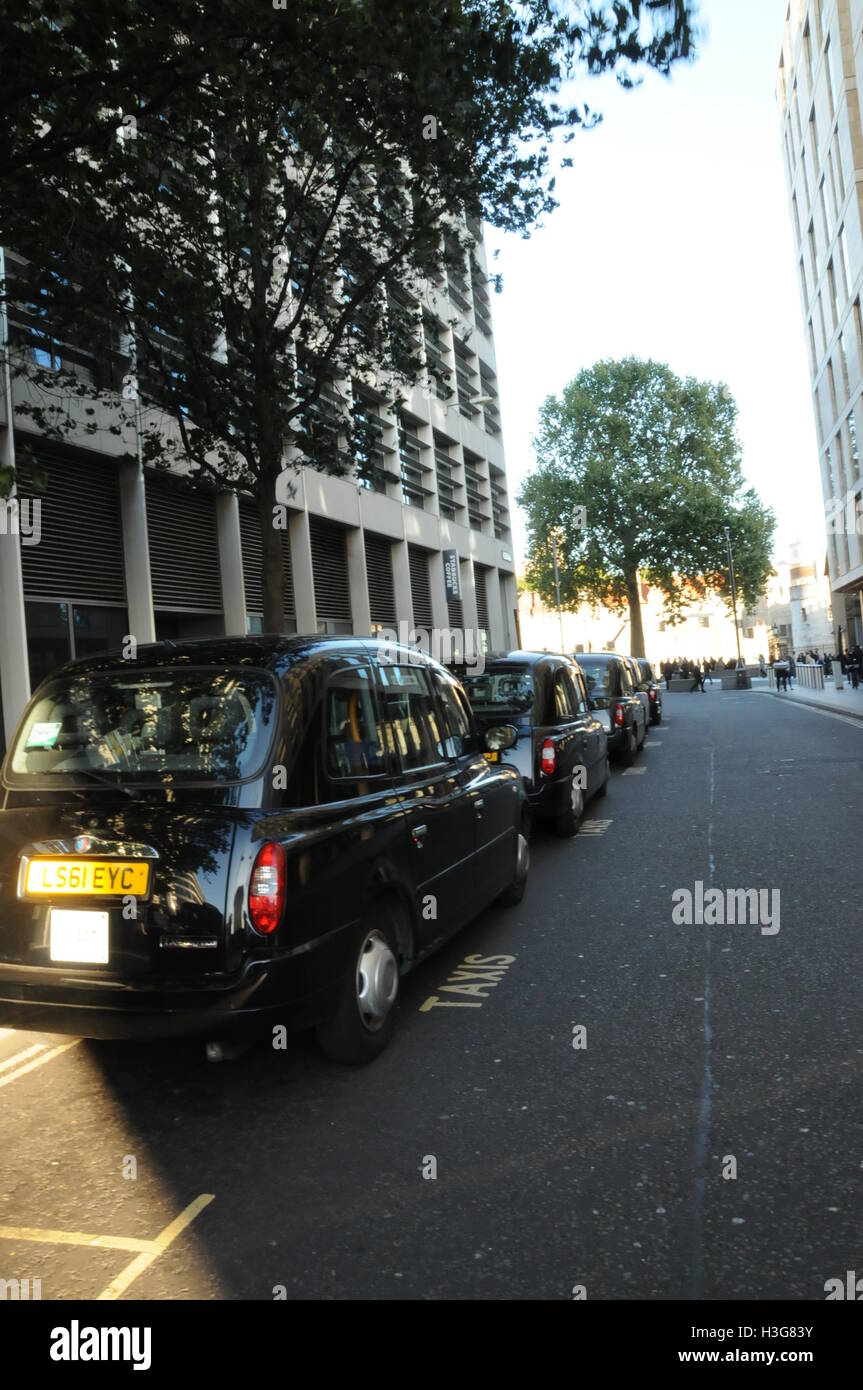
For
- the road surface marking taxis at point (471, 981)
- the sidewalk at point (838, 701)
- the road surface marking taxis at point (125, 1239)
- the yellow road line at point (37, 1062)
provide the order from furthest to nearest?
the sidewalk at point (838, 701)
the road surface marking taxis at point (471, 981)
the yellow road line at point (37, 1062)
the road surface marking taxis at point (125, 1239)

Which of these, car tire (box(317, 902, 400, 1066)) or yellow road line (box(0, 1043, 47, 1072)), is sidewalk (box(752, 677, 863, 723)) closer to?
car tire (box(317, 902, 400, 1066))

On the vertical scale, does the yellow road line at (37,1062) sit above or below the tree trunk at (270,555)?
below

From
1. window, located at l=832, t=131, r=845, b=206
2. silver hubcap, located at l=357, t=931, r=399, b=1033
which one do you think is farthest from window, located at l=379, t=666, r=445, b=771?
window, located at l=832, t=131, r=845, b=206

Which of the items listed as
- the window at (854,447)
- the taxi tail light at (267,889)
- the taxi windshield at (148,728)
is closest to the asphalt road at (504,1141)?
the taxi tail light at (267,889)

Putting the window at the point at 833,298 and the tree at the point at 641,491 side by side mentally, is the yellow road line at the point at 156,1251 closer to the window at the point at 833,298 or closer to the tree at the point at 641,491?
the window at the point at 833,298

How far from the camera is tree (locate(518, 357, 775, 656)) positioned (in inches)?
2028

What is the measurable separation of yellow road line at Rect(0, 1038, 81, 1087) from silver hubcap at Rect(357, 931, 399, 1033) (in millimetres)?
1489

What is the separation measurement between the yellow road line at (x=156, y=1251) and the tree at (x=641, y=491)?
49.7 metres

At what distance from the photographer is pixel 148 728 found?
406cm

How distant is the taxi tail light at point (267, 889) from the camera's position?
356cm

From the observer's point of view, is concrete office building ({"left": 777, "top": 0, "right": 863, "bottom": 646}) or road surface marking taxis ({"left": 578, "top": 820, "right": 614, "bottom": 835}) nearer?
road surface marking taxis ({"left": 578, "top": 820, "right": 614, "bottom": 835})

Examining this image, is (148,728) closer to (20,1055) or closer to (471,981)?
(20,1055)

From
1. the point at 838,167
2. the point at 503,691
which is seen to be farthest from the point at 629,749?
the point at 838,167

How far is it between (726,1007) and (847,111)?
3901 cm
